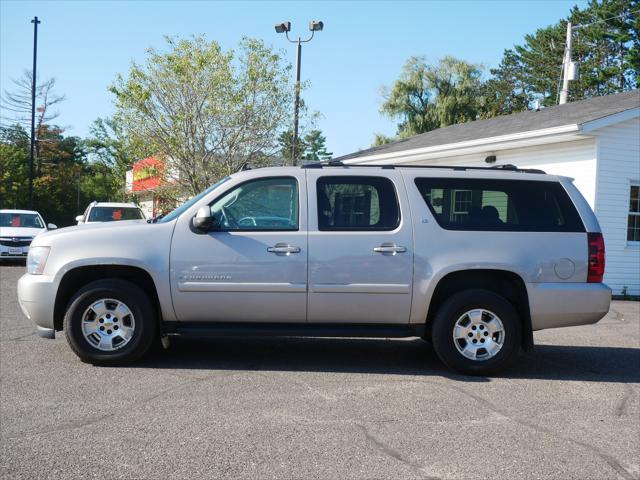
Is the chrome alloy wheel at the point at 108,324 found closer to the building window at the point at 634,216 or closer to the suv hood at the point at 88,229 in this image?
the suv hood at the point at 88,229

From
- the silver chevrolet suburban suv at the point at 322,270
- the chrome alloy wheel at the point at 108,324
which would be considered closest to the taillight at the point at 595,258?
the silver chevrolet suburban suv at the point at 322,270

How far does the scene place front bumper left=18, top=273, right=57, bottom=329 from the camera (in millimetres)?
6566

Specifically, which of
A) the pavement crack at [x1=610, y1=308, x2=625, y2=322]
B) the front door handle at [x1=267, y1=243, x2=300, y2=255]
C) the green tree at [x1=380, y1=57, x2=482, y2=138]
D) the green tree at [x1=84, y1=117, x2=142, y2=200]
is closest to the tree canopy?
the green tree at [x1=380, y1=57, x2=482, y2=138]

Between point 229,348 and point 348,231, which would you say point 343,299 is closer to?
point 348,231

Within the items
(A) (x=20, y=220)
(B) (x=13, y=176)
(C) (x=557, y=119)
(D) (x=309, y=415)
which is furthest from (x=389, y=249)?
(B) (x=13, y=176)

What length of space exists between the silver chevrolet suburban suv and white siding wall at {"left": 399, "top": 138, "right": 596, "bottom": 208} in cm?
808

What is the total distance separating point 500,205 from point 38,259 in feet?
15.1

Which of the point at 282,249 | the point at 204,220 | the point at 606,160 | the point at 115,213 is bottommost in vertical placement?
the point at 282,249

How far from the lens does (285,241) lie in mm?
6574

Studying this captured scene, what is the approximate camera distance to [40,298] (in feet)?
21.6

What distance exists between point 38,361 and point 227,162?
16.7 metres

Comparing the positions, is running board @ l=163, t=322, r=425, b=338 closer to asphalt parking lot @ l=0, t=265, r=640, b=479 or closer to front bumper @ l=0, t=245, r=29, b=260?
asphalt parking lot @ l=0, t=265, r=640, b=479

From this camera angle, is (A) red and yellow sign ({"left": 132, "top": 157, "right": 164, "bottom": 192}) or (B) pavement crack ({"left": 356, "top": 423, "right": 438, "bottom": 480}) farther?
(A) red and yellow sign ({"left": 132, "top": 157, "right": 164, "bottom": 192})

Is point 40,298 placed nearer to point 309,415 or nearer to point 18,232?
point 309,415
